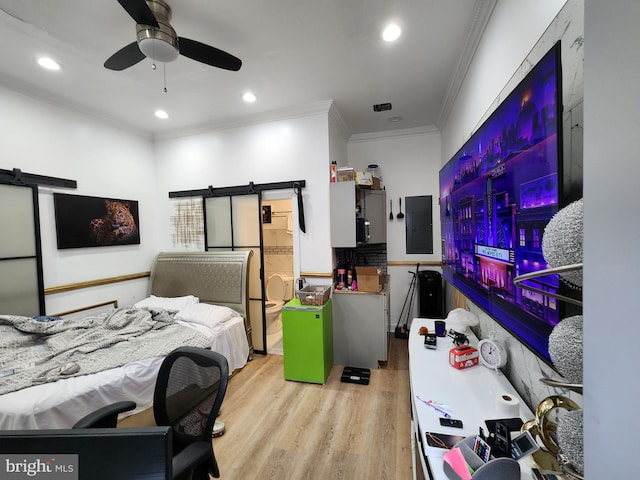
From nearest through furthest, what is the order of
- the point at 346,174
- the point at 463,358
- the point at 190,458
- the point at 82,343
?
1. the point at 190,458
2. the point at 463,358
3. the point at 82,343
4. the point at 346,174

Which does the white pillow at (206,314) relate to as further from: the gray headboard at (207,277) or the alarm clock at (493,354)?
the alarm clock at (493,354)

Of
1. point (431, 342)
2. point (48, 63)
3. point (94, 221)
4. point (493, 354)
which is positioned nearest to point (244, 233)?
point (94, 221)

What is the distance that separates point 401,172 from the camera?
3.73 m

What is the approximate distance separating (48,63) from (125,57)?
3.36ft

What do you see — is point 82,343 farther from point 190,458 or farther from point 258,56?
point 258,56

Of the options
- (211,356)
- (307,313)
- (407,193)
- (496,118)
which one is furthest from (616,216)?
(407,193)

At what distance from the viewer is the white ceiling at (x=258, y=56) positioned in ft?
5.51

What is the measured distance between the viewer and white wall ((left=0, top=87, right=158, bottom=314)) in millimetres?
2414

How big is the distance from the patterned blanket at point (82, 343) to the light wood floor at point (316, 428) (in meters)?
0.76

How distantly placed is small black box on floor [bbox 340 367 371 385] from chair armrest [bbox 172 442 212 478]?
177cm

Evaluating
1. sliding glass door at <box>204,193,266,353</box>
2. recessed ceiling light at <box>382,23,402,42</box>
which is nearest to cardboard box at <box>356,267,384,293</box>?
sliding glass door at <box>204,193,266,353</box>

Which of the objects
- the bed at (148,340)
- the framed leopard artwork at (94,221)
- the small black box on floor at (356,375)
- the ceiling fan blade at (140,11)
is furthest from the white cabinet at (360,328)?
the framed leopard artwork at (94,221)

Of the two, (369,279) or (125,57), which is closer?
(125,57)

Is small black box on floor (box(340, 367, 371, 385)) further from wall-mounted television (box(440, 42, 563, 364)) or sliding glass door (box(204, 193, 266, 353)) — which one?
wall-mounted television (box(440, 42, 563, 364))
